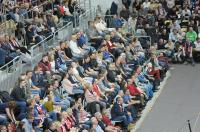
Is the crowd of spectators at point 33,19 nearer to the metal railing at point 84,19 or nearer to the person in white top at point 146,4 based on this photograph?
the metal railing at point 84,19

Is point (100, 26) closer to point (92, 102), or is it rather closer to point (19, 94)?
point (92, 102)

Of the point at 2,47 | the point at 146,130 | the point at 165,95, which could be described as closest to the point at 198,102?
the point at 165,95

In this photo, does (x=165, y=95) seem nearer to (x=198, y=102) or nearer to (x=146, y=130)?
(x=198, y=102)

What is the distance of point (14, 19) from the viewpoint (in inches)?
711

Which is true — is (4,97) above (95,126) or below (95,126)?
above

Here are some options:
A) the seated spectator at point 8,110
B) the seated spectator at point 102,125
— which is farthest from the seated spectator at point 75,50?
the seated spectator at point 8,110

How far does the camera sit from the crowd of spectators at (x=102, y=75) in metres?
13.3

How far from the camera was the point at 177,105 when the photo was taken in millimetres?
17203

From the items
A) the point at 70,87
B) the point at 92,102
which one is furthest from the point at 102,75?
the point at 92,102

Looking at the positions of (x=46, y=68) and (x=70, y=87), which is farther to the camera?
(x=46, y=68)

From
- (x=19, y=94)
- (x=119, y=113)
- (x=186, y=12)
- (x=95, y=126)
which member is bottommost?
(x=119, y=113)

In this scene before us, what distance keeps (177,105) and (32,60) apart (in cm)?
443

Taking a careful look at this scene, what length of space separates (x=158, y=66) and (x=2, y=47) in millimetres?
5842

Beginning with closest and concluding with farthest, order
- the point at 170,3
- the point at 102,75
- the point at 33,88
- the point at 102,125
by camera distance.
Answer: the point at 102,125, the point at 33,88, the point at 102,75, the point at 170,3
